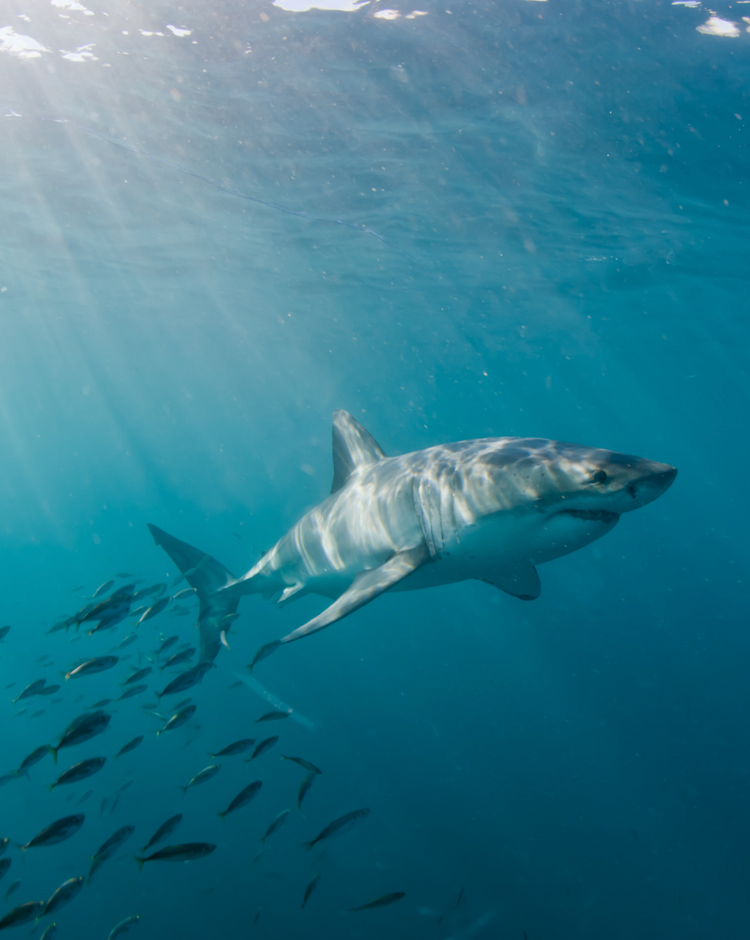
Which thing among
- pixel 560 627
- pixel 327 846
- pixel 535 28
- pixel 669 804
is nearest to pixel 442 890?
pixel 327 846

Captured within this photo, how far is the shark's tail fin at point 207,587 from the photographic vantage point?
7715 millimetres

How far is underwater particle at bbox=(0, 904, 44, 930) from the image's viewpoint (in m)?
4.43

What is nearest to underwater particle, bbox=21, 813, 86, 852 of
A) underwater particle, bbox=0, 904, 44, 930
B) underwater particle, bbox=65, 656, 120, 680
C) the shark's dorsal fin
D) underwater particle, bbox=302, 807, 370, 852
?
underwater particle, bbox=0, 904, 44, 930

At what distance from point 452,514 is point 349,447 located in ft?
8.34

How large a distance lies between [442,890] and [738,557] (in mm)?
29447

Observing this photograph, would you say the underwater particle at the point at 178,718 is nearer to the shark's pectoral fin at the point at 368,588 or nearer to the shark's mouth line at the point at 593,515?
the shark's pectoral fin at the point at 368,588

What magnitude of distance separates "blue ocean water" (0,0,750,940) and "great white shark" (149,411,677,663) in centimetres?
595

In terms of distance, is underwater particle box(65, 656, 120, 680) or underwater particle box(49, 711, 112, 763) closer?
underwater particle box(49, 711, 112, 763)

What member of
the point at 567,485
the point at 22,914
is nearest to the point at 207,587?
the point at 22,914

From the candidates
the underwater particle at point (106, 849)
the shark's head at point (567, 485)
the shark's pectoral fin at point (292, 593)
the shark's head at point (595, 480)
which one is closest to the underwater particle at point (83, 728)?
the underwater particle at point (106, 849)

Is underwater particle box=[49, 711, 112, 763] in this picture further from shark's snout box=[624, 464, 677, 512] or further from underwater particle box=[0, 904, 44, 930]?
shark's snout box=[624, 464, 677, 512]

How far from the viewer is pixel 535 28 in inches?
398

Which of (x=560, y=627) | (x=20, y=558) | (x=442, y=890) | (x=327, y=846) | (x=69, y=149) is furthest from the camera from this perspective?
(x=20, y=558)

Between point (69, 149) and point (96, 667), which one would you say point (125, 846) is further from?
Result: point (69, 149)
